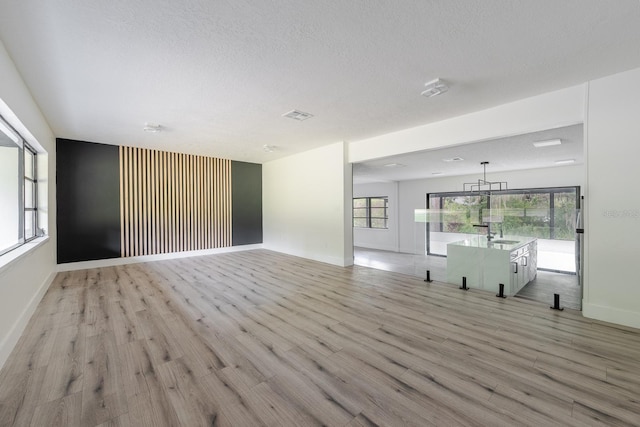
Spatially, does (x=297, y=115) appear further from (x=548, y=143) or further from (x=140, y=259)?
(x=140, y=259)

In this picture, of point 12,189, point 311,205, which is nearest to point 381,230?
point 311,205

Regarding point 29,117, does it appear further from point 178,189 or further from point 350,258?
point 350,258

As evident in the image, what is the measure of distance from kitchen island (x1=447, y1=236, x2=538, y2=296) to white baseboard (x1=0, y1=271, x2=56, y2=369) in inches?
213

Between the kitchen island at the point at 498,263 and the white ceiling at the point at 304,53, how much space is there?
2121mm

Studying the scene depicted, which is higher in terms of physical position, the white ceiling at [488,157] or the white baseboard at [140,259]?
the white ceiling at [488,157]

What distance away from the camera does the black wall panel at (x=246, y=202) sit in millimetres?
7887

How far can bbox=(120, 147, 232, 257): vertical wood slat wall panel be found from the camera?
6.17 meters

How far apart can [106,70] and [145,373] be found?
2.89 meters

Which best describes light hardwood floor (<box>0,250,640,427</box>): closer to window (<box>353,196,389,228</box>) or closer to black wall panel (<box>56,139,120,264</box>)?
black wall panel (<box>56,139,120,264</box>)

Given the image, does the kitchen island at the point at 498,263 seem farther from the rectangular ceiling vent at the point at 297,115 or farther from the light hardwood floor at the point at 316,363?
the rectangular ceiling vent at the point at 297,115

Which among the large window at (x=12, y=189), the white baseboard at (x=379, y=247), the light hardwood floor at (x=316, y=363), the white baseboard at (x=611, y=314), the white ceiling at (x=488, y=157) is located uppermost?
the white ceiling at (x=488, y=157)

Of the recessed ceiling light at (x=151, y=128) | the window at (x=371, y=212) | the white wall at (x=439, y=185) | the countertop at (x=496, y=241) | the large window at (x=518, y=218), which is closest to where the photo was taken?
the large window at (x=518, y=218)

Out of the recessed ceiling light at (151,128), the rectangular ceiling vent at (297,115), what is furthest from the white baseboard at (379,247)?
the recessed ceiling light at (151,128)

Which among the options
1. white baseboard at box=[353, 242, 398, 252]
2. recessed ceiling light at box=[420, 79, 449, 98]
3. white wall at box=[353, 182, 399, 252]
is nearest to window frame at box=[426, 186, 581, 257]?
white wall at box=[353, 182, 399, 252]
